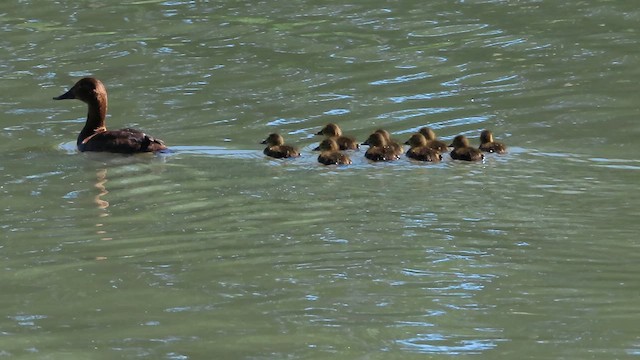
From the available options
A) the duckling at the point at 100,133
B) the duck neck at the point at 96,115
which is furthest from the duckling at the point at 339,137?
the duck neck at the point at 96,115

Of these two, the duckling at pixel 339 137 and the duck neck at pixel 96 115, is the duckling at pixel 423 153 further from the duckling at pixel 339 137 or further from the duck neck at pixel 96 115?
the duck neck at pixel 96 115

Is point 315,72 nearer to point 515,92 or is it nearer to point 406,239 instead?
point 515,92

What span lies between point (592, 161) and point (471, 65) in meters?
3.97

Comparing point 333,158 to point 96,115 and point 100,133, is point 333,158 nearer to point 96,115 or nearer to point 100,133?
point 100,133

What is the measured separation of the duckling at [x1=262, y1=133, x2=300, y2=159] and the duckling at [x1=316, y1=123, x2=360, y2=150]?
32 cm

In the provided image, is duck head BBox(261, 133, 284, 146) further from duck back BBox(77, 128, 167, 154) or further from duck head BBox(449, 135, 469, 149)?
duck head BBox(449, 135, 469, 149)

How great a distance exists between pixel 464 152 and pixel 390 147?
1.82 feet

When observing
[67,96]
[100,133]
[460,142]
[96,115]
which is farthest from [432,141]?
[67,96]

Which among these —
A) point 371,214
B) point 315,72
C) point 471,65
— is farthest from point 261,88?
point 371,214

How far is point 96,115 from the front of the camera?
41.2ft

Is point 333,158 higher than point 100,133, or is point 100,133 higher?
point 100,133

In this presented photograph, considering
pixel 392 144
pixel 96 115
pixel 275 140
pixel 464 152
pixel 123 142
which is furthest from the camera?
pixel 96 115

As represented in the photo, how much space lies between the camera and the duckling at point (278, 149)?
Result: 35.5 feet

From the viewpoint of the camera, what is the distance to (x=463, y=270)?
742 cm
